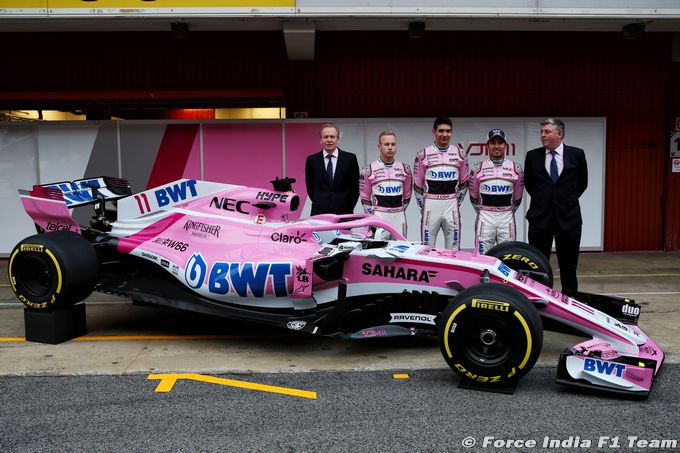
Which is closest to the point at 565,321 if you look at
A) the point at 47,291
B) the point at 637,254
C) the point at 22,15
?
the point at 47,291

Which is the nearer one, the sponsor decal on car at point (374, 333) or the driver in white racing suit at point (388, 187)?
the sponsor decal on car at point (374, 333)

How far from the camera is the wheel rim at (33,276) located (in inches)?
Result: 222

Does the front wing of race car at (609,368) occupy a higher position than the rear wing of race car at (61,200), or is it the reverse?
the rear wing of race car at (61,200)

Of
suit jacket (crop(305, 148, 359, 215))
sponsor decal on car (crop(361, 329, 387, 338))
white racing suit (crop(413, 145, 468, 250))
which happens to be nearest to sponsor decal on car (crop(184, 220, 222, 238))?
sponsor decal on car (crop(361, 329, 387, 338))

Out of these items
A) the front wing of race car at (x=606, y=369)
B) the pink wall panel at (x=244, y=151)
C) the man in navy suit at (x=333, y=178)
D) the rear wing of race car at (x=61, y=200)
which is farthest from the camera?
the pink wall panel at (x=244, y=151)

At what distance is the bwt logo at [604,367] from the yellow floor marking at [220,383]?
190cm

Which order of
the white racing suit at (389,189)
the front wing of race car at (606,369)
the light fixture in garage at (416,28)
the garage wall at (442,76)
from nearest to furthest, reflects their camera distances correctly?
the front wing of race car at (606,369) → the white racing suit at (389,189) → the light fixture in garage at (416,28) → the garage wall at (442,76)

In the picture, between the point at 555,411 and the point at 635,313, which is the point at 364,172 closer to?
the point at 635,313

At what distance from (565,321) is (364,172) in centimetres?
311

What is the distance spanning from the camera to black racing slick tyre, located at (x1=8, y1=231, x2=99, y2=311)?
548cm

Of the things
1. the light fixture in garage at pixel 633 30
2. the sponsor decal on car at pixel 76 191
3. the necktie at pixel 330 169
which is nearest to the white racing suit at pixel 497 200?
the necktie at pixel 330 169

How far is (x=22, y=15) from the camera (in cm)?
857

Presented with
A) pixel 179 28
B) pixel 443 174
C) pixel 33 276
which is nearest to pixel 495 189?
pixel 443 174

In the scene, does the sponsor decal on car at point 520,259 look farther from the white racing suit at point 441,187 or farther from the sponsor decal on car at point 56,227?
the sponsor decal on car at point 56,227
